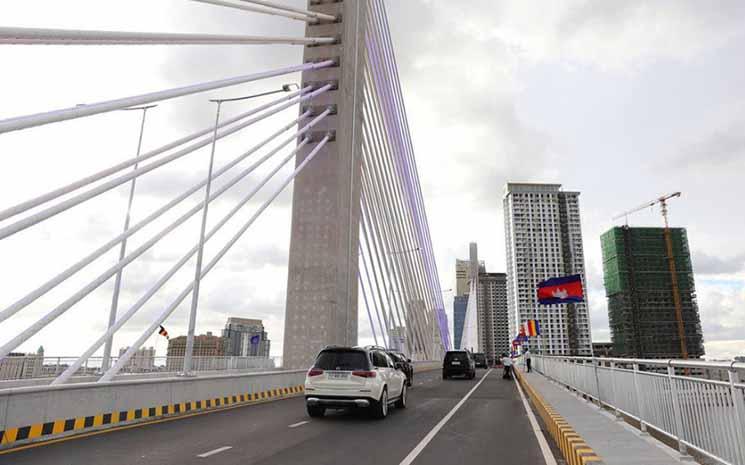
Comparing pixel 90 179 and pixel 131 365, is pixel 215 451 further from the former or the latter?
pixel 131 365

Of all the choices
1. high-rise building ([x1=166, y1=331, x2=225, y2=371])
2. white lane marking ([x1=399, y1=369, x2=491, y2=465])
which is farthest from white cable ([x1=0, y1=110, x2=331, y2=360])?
high-rise building ([x1=166, y1=331, x2=225, y2=371])

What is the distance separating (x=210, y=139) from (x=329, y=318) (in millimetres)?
10618

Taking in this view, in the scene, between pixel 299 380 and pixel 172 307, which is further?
pixel 299 380

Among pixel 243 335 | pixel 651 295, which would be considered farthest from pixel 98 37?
pixel 651 295

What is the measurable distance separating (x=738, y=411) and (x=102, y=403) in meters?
9.89

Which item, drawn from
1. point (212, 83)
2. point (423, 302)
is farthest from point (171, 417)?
point (423, 302)

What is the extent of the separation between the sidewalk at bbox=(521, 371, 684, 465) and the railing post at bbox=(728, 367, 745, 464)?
3.57 feet

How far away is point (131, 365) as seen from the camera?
68.4ft

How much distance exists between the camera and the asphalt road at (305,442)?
23.0 feet

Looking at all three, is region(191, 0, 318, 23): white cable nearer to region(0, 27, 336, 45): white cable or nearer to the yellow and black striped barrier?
region(0, 27, 336, 45): white cable

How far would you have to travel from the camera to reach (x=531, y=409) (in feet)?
46.4

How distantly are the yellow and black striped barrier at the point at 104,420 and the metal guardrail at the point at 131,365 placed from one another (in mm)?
7531

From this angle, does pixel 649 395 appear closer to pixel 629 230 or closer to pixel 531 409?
pixel 531 409

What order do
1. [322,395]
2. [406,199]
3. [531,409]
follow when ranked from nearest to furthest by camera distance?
[322,395]
[531,409]
[406,199]
